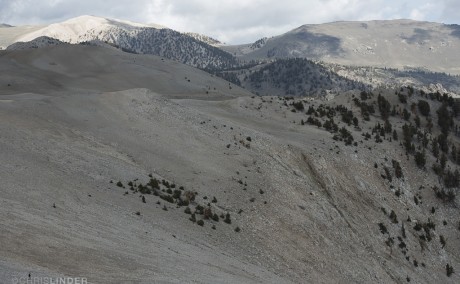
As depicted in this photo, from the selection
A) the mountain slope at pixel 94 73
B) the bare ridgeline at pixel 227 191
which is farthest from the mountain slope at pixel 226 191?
the mountain slope at pixel 94 73

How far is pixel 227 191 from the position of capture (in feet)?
97.2

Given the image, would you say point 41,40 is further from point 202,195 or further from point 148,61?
point 202,195

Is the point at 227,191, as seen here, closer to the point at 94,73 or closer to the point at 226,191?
the point at 226,191

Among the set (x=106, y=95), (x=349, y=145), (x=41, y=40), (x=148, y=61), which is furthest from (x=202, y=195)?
(x=41, y=40)

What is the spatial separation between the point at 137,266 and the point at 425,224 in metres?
31.2

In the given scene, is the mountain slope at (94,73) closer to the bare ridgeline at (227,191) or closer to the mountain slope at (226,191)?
the bare ridgeline at (227,191)

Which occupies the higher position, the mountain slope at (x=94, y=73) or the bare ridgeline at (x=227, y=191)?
the mountain slope at (x=94, y=73)

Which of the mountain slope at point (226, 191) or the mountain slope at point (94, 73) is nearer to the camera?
the mountain slope at point (226, 191)

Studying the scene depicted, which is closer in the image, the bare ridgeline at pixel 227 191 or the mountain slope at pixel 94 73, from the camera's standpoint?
the bare ridgeline at pixel 227 191

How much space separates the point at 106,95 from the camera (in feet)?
143

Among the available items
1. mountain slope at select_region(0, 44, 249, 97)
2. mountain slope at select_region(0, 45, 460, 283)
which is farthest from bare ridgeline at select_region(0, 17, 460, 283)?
mountain slope at select_region(0, 44, 249, 97)

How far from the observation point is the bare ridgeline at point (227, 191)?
17.7 m

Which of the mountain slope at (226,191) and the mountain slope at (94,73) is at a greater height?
the mountain slope at (94,73)

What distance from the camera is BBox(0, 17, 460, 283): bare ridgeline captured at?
17719mm
